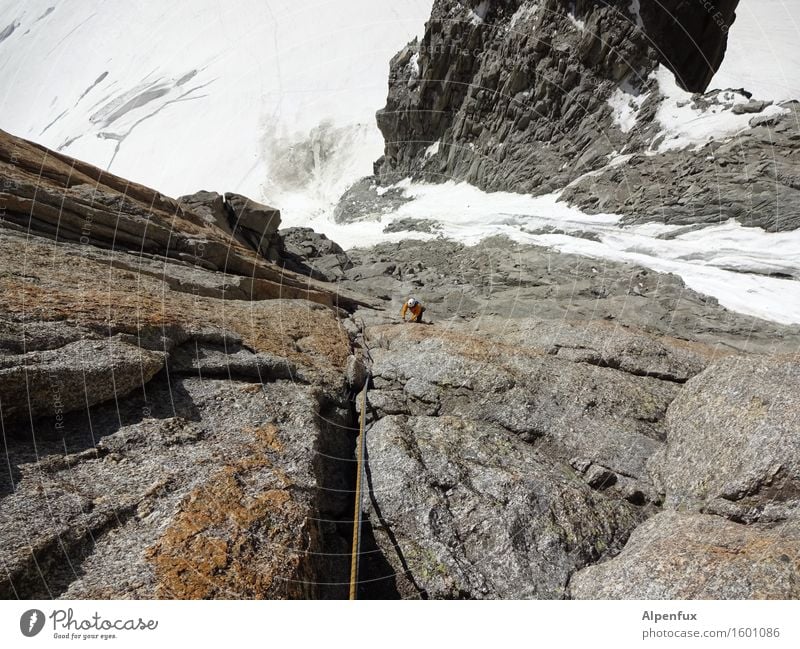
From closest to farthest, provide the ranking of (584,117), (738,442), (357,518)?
(357,518) < (738,442) < (584,117)

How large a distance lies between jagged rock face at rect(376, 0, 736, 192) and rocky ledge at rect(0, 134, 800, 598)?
3024cm

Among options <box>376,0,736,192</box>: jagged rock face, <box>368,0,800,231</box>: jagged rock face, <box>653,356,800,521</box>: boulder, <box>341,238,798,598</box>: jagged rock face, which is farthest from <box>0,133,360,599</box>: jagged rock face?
<box>376,0,736,192</box>: jagged rock face

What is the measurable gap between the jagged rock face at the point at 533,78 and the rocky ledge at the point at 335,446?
30243mm

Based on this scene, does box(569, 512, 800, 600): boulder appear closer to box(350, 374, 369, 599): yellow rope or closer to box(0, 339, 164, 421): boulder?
box(350, 374, 369, 599): yellow rope

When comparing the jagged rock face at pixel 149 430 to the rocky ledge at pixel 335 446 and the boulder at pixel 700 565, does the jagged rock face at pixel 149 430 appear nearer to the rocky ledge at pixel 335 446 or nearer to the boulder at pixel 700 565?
the rocky ledge at pixel 335 446

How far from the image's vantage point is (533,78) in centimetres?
4081

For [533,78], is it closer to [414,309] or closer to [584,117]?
[584,117]

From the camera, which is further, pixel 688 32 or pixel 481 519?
pixel 688 32

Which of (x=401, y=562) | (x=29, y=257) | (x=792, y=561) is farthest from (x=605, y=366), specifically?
(x=29, y=257)

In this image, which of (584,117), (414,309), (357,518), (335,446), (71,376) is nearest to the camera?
(357,518)

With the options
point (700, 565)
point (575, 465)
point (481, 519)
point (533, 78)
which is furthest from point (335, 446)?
point (533, 78)

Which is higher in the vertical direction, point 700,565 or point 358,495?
point 358,495

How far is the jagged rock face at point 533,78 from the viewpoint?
3669 centimetres

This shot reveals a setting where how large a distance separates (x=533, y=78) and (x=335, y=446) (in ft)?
137
